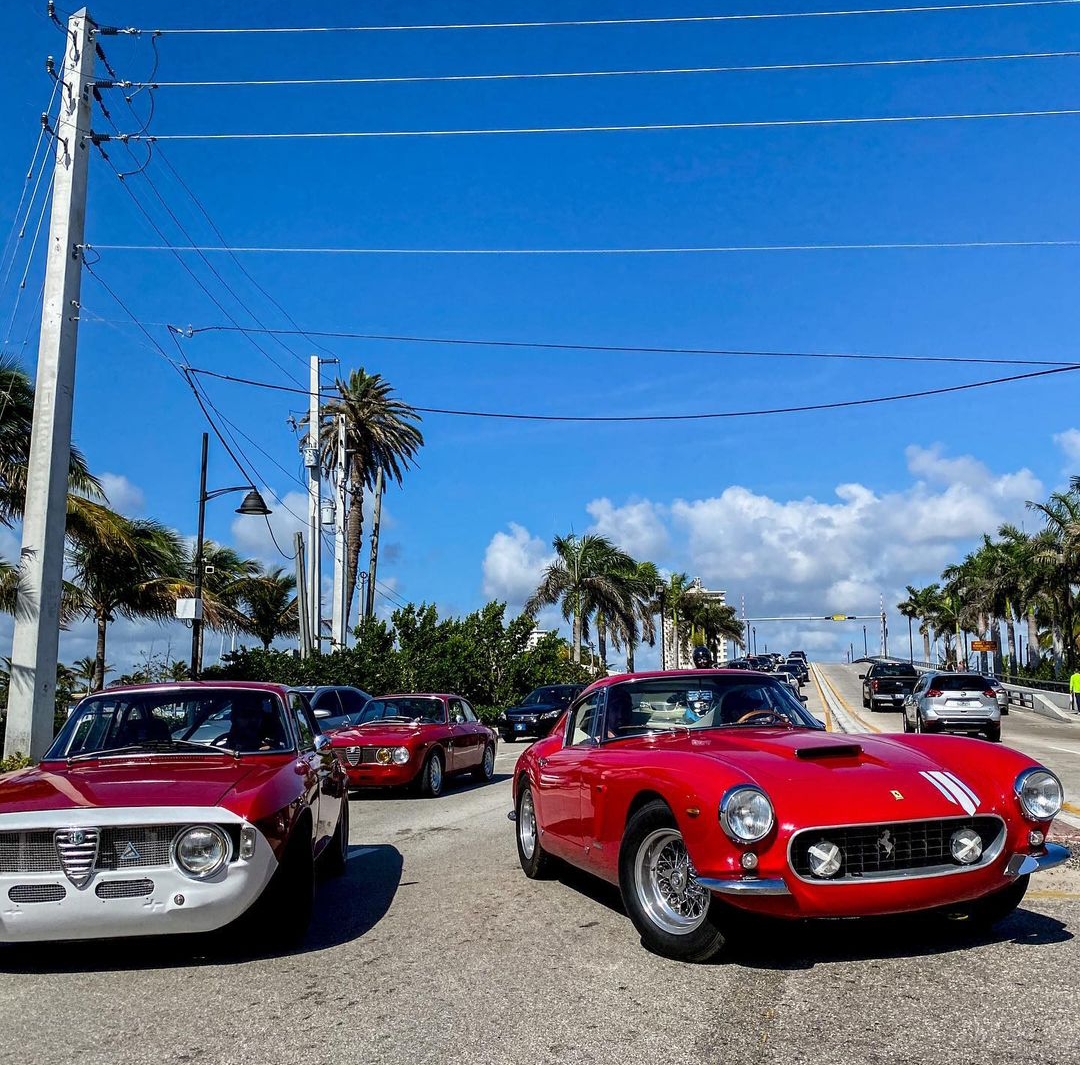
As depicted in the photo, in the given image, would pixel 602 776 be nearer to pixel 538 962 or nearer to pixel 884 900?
pixel 538 962

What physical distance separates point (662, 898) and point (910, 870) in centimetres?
126

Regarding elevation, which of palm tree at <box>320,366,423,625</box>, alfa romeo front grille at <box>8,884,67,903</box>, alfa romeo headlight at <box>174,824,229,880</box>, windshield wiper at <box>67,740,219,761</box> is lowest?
alfa romeo front grille at <box>8,884,67,903</box>

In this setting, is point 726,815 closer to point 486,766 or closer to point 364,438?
point 486,766

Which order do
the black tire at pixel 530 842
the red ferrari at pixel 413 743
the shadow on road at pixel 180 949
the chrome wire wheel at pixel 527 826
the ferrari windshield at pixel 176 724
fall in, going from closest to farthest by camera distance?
the shadow on road at pixel 180 949 < the ferrari windshield at pixel 176 724 < the black tire at pixel 530 842 < the chrome wire wheel at pixel 527 826 < the red ferrari at pixel 413 743

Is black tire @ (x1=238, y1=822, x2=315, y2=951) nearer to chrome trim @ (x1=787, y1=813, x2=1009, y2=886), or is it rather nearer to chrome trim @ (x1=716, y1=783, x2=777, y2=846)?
chrome trim @ (x1=716, y1=783, x2=777, y2=846)

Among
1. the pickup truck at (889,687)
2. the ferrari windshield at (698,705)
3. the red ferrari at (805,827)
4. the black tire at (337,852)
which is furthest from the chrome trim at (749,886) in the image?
the pickup truck at (889,687)

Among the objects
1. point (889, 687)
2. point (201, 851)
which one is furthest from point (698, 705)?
point (889, 687)

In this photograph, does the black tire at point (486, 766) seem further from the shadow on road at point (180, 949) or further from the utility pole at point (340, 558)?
the utility pole at point (340, 558)

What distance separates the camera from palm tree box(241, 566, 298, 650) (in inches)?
1730

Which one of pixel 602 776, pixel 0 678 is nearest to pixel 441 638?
pixel 0 678

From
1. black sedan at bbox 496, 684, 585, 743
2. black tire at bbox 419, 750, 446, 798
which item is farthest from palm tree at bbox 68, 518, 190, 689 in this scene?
black tire at bbox 419, 750, 446, 798

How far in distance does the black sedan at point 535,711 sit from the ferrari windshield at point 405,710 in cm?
1244

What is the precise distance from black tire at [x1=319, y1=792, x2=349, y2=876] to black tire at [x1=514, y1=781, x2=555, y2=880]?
135 cm

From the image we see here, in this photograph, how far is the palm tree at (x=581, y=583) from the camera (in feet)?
193
